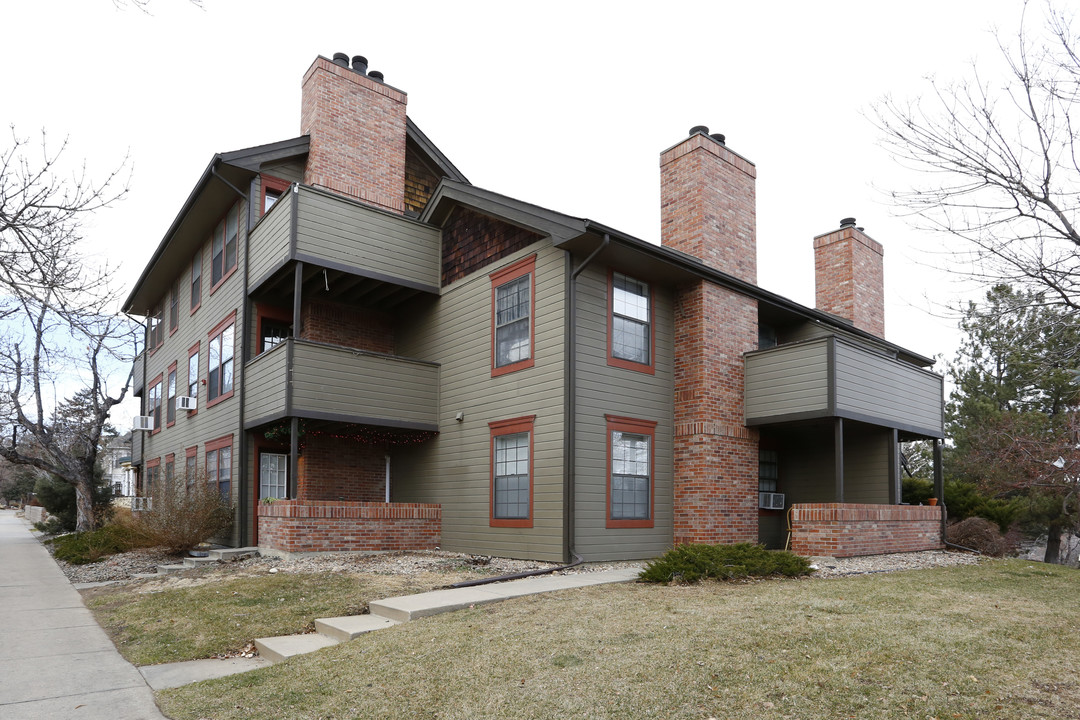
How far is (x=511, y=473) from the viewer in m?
12.8

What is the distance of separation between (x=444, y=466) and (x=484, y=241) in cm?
425

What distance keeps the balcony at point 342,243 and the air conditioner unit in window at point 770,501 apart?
765 centimetres

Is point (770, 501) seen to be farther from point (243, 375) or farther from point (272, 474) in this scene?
point (243, 375)

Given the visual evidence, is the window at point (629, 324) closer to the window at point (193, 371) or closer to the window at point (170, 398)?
the window at point (193, 371)

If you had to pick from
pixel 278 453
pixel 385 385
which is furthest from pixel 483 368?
pixel 278 453

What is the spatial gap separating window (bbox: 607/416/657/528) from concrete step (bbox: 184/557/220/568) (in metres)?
7.22

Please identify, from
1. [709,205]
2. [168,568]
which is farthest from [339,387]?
[709,205]

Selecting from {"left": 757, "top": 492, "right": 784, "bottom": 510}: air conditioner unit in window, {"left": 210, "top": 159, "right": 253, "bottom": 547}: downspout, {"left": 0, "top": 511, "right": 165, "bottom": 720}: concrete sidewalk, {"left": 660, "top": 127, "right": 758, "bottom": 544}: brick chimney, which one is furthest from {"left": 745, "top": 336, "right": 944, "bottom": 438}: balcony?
{"left": 0, "top": 511, "right": 165, "bottom": 720}: concrete sidewalk

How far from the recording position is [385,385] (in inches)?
559

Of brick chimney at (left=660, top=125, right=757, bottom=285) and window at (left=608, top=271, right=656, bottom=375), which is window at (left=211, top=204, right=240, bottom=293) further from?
brick chimney at (left=660, top=125, right=757, bottom=285)

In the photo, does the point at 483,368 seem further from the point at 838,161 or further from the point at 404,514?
the point at 838,161

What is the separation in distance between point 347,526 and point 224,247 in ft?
26.0

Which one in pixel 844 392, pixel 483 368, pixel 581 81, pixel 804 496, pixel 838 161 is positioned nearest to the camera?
pixel 838 161

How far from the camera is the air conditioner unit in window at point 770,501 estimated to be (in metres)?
15.2
